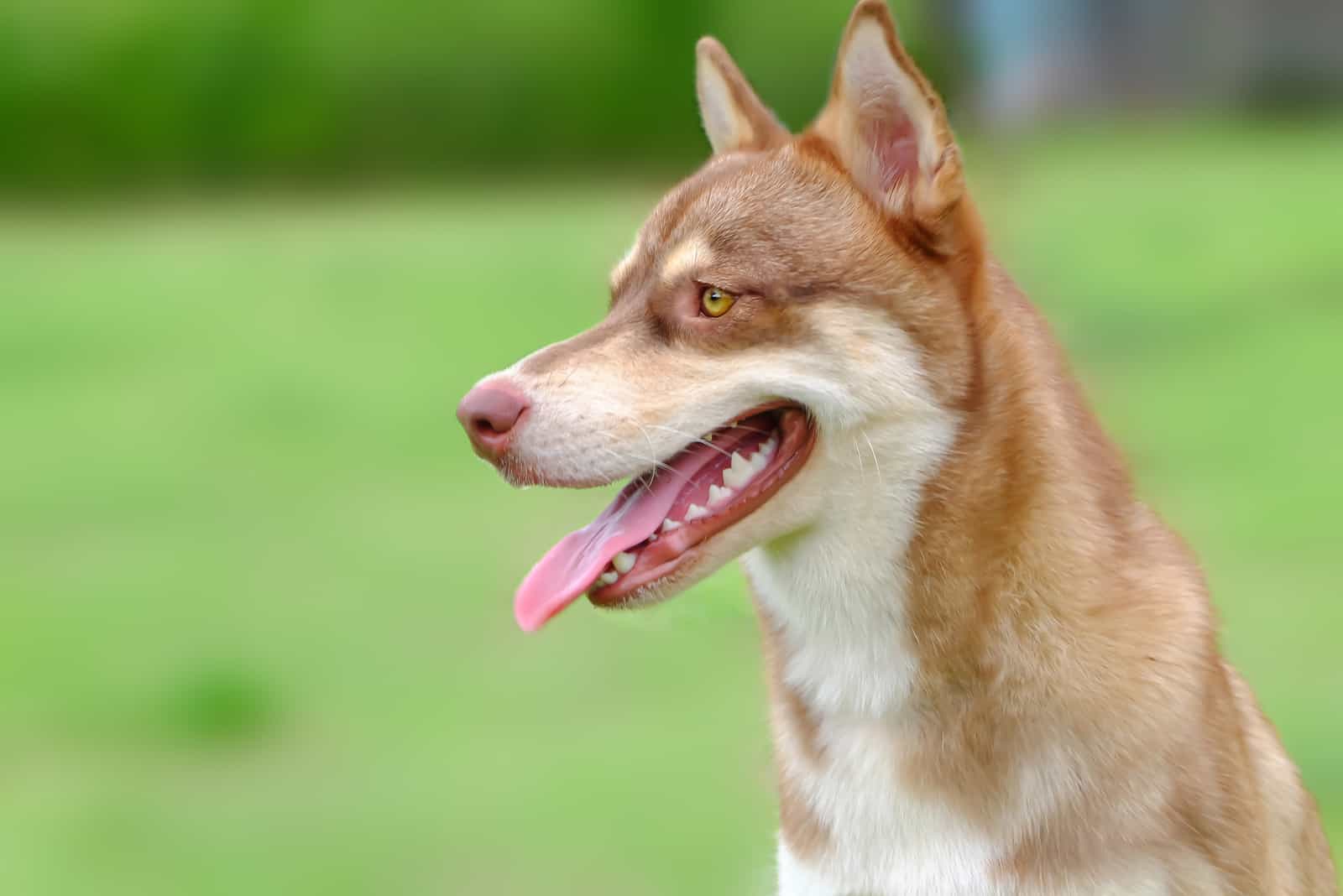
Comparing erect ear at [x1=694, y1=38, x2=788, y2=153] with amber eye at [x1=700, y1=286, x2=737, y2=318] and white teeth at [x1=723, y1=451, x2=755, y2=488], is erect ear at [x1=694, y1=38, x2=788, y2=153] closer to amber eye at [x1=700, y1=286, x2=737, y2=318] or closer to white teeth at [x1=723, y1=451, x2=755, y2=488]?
amber eye at [x1=700, y1=286, x2=737, y2=318]

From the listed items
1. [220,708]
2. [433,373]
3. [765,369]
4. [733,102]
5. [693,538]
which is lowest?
[433,373]

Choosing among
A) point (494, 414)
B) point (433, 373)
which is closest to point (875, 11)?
point (494, 414)

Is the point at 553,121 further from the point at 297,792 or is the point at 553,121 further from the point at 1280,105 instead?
the point at 297,792

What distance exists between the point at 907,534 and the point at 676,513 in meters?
0.38

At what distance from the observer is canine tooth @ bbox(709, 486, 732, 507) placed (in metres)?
3.04

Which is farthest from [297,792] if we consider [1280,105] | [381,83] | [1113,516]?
[1280,105]

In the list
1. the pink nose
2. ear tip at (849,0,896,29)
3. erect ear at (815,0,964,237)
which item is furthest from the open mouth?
ear tip at (849,0,896,29)

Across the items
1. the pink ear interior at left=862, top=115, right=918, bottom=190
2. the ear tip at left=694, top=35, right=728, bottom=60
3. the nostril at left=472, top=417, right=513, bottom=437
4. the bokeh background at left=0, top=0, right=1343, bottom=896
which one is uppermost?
the ear tip at left=694, top=35, right=728, bottom=60

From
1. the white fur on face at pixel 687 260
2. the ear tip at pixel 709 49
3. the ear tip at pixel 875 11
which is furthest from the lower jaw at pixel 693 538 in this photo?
the ear tip at pixel 709 49

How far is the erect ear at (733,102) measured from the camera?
3523mm

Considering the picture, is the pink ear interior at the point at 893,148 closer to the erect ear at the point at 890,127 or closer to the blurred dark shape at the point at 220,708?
the erect ear at the point at 890,127

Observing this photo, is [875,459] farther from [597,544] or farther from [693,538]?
[597,544]

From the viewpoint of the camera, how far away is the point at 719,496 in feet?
10.0

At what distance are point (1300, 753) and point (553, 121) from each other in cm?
1073
